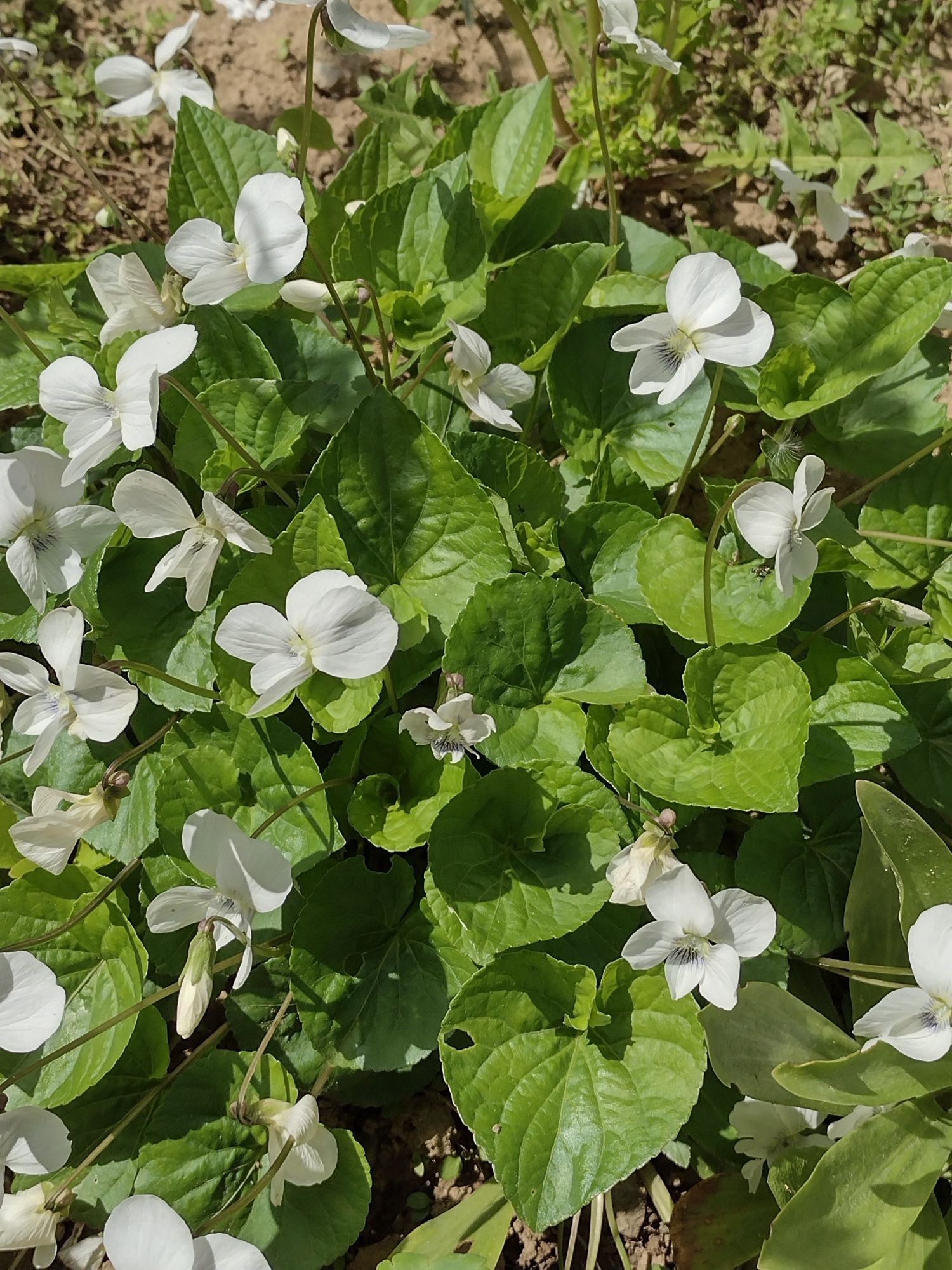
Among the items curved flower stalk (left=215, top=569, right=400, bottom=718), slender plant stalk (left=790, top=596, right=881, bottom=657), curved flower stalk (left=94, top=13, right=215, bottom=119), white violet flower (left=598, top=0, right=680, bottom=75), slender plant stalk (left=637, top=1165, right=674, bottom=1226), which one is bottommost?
slender plant stalk (left=637, top=1165, right=674, bottom=1226)

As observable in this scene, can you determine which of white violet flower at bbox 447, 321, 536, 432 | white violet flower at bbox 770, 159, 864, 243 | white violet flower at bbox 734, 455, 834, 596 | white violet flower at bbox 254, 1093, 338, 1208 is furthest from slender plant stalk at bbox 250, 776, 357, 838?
white violet flower at bbox 770, 159, 864, 243

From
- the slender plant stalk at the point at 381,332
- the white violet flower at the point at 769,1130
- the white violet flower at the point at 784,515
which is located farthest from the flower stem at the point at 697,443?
the white violet flower at the point at 769,1130

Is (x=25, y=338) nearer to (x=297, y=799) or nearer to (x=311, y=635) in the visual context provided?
(x=311, y=635)

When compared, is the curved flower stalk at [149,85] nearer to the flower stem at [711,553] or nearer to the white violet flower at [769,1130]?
the flower stem at [711,553]

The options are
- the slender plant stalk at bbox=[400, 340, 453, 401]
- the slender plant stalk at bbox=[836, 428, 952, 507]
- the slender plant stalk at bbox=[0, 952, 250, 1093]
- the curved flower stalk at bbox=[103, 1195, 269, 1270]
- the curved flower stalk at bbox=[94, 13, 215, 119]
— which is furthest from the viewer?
the curved flower stalk at bbox=[94, 13, 215, 119]

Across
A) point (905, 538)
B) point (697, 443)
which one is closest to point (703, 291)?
point (697, 443)

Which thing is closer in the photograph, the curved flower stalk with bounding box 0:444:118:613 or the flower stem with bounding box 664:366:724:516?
the curved flower stalk with bounding box 0:444:118:613

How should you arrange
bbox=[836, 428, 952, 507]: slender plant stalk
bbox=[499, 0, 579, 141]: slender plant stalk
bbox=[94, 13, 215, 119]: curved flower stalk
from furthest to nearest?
bbox=[499, 0, 579, 141]: slender plant stalk, bbox=[94, 13, 215, 119]: curved flower stalk, bbox=[836, 428, 952, 507]: slender plant stalk

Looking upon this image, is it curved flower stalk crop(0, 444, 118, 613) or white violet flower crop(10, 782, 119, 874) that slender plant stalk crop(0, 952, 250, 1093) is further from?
curved flower stalk crop(0, 444, 118, 613)

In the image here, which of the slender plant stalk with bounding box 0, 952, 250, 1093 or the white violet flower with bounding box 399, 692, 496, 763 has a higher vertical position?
the white violet flower with bounding box 399, 692, 496, 763
